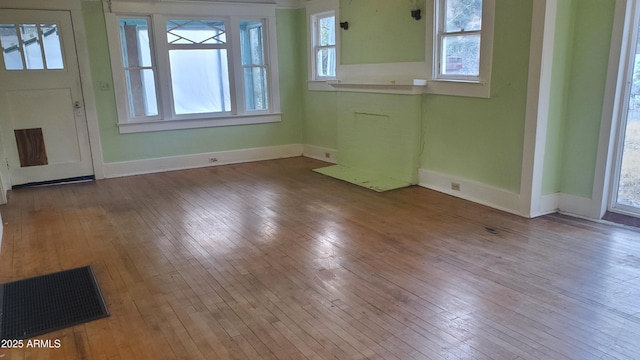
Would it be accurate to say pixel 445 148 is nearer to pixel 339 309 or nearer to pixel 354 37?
pixel 354 37

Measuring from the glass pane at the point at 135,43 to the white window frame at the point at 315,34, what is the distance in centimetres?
227

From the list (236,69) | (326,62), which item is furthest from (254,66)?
(326,62)

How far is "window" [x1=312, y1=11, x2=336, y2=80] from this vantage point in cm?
654

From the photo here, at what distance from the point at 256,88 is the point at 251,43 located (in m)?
0.66

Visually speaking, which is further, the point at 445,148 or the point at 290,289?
the point at 445,148

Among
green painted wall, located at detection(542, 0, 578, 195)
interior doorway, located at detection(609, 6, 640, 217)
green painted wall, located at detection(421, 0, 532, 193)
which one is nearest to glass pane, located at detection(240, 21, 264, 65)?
green painted wall, located at detection(421, 0, 532, 193)

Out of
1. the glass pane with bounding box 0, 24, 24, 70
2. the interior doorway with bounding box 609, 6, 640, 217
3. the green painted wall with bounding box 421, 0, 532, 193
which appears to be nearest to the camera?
the interior doorway with bounding box 609, 6, 640, 217

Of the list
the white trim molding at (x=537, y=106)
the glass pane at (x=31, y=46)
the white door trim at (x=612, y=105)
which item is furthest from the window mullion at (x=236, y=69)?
the white door trim at (x=612, y=105)

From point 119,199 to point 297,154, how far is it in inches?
120

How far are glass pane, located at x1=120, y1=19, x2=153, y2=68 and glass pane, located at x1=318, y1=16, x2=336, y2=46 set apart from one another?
2.40 metres

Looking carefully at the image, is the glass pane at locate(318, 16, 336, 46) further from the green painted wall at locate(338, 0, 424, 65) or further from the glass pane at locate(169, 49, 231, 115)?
the glass pane at locate(169, 49, 231, 115)

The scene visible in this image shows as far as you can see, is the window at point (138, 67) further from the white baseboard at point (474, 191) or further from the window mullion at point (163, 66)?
the white baseboard at point (474, 191)

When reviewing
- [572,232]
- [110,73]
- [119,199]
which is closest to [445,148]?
[572,232]

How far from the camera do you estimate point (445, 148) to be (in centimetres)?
494
